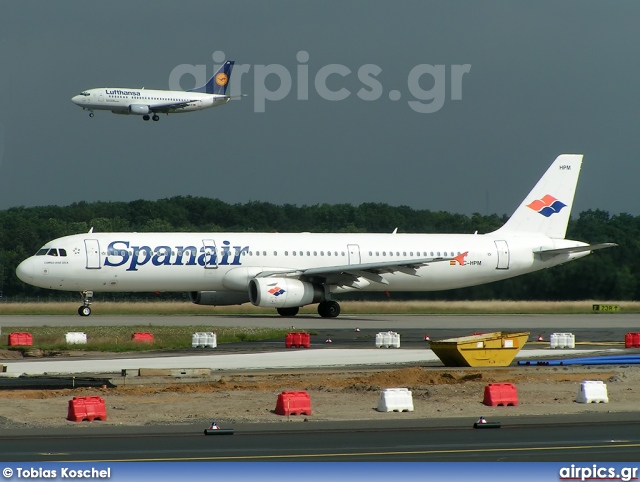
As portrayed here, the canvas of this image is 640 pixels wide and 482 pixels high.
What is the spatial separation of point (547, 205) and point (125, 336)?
1023 inches

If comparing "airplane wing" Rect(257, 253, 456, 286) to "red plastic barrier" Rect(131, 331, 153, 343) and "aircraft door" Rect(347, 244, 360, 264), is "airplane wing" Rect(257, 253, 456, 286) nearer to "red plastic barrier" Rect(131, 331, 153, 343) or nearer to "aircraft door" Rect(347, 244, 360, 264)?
"aircraft door" Rect(347, 244, 360, 264)

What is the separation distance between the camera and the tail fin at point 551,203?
2052 inches

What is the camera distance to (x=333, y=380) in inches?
867

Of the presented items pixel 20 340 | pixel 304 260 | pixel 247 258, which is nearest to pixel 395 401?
pixel 20 340

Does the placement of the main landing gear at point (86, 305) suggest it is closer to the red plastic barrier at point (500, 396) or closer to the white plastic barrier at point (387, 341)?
the white plastic barrier at point (387, 341)

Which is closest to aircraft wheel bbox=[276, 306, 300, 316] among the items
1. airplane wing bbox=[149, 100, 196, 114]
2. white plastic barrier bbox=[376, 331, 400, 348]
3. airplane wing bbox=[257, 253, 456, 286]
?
airplane wing bbox=[257, 253, 456, 286]

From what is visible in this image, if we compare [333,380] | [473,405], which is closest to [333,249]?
[333,380]

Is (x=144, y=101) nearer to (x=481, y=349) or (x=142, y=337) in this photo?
(x=142, y=337)

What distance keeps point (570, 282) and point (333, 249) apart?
14742 millimetres

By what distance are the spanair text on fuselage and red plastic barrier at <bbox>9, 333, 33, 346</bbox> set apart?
12.0 m

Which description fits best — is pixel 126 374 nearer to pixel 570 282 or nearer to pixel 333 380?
pixel 333 380

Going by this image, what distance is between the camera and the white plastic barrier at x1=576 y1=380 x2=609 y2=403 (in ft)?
62.7

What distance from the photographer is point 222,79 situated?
6956cm

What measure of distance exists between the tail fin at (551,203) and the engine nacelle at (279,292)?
12308 millimetres
